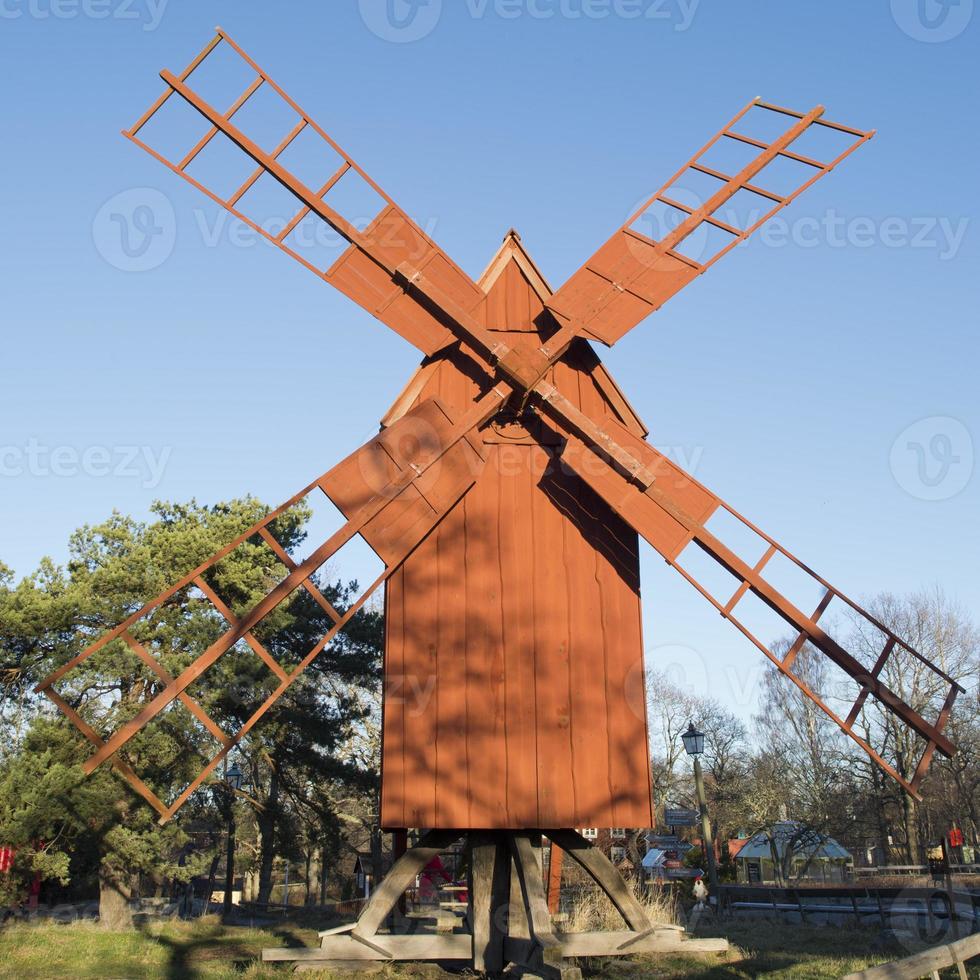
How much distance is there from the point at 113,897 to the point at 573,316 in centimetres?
1554

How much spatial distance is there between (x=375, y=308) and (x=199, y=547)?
1197cm

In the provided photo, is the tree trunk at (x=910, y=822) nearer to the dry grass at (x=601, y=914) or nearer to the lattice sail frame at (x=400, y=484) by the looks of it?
the dry grass at (x=601, y=914)

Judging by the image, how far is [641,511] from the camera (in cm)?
955

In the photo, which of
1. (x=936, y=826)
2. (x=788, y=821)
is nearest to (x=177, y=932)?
(x=788, y=821)

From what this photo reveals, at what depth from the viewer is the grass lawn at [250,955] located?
371 inches

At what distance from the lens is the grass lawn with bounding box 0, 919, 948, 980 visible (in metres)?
9.43

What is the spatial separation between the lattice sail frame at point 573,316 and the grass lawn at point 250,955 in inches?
87.2

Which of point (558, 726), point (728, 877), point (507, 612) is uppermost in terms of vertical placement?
point (507, 612)

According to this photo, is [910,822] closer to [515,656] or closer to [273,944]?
[273,944]

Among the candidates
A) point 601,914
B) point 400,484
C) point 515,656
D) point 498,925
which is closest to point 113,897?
point 601,914

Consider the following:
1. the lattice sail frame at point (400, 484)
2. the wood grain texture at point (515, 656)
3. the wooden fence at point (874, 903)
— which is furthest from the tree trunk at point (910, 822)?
the lattice sail frame at point (400, 484)

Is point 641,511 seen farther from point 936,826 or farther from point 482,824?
point 936,826

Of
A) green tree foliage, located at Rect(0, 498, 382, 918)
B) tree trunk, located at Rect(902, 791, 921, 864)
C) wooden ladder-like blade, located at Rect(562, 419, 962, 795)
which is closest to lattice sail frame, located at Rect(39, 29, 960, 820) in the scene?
wooden ladder-like blade, located at Rect(562, 419, 962, 795)

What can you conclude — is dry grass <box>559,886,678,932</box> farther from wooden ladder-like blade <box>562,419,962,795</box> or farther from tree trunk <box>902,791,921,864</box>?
tree trunk <box>902,791,921,864</box>
